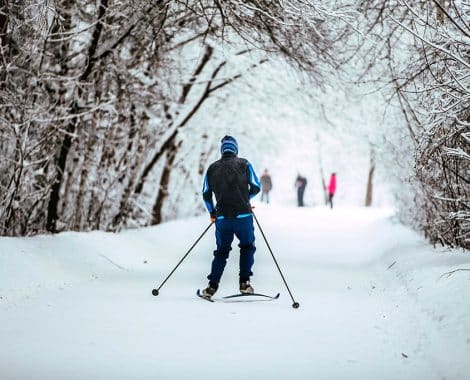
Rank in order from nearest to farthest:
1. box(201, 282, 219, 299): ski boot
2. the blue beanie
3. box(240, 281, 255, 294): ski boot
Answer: box(201, 282, 219, 299): ski boot
box(240, 281, 255, 294): ski boot
the blue beanie

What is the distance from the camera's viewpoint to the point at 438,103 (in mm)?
5383

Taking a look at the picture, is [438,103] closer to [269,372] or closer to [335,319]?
[335,319]

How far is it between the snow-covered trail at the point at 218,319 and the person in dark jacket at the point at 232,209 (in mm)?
562

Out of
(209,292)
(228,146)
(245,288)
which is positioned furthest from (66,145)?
(245,288)

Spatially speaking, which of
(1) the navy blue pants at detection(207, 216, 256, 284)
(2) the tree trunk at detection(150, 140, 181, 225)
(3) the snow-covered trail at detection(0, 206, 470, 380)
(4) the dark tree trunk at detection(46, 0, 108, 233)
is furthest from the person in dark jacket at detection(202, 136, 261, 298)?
(2) the tree trunk at detection(150, 140, 181, 225)

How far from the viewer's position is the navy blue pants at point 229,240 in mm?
6039

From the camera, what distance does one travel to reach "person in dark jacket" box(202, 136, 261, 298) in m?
6.00

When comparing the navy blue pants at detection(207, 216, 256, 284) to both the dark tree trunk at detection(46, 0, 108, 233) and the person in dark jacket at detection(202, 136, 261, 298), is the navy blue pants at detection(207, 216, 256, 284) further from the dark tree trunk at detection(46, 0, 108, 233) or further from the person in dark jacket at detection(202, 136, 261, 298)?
the dark tree trunk at detection(46, 0, 108, 233)

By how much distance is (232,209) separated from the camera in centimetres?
600

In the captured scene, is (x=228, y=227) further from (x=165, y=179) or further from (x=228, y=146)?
(x=165, y=179)

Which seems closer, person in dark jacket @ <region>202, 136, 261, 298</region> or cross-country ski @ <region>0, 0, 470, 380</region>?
cross-country ski @ <region>0, 0, 470, 380</region>

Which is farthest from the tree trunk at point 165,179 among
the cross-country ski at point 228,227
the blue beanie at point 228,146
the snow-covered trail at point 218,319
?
the blue beanie at point 228,146

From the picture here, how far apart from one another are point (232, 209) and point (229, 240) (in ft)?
1.33

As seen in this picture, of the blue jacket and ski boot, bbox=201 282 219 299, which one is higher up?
the blue jacket
